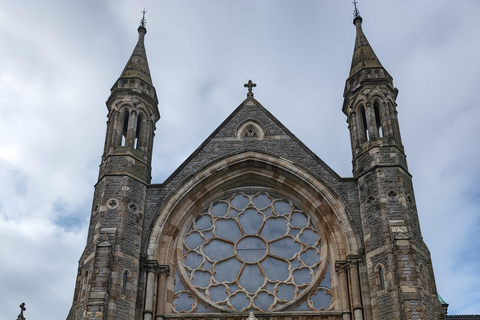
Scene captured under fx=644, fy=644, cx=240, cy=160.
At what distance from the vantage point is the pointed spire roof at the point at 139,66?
70.5 feet

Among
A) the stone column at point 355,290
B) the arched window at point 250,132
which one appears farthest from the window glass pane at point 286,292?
the arched window at point 250,132

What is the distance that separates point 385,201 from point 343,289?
270cm

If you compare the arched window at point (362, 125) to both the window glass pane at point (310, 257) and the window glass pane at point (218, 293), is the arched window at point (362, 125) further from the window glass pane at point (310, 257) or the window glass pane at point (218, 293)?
the window glass pane at point (218, 293)

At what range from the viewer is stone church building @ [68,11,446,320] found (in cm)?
1692

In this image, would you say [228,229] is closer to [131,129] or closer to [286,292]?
[286,292]

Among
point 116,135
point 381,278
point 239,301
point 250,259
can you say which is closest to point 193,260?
point 250,259

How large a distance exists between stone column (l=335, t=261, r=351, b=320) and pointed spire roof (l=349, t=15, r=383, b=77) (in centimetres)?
679

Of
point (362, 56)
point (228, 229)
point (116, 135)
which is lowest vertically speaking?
point (228, 229)

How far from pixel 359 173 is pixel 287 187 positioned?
7.41 feet

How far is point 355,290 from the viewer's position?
17250mm

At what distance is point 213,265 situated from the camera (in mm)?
18500

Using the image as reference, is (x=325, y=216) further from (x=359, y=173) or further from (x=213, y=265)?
(x=213, y=265)

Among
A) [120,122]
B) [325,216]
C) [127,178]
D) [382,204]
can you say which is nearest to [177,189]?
[127,178]

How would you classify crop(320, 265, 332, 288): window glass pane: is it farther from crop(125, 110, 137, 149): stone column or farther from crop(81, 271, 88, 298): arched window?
crop(125, 110, 137, 149): stone column
